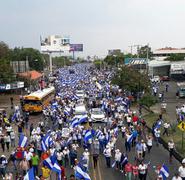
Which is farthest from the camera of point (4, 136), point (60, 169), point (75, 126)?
point (75, 126)

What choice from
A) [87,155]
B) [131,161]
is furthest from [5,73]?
[87,155]

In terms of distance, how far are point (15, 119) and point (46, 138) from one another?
15.8 m

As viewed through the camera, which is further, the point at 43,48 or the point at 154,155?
the point at 43,48

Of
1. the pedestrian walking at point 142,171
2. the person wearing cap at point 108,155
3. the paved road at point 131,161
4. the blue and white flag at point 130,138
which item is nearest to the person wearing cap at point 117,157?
the paved road at point 131,161

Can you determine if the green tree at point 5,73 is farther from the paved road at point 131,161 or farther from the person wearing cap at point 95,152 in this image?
the person wearing cap at point 95,152

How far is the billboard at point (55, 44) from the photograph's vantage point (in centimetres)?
13012

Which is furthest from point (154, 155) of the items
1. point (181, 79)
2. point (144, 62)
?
point (144, 62)

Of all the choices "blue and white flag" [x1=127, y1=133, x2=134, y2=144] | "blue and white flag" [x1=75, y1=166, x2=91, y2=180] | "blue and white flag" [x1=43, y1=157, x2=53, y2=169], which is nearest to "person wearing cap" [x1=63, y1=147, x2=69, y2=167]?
"blue and white flag" [x1=43, y1=157, x2=53, y2=169]

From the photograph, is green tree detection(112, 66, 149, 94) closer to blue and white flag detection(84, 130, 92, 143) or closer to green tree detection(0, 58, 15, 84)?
green tree detection(0, 58, 15, 84)

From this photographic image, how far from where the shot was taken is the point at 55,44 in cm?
13388

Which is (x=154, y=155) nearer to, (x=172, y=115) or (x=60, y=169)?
(x=60, y=169)

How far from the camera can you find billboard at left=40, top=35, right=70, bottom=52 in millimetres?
130125

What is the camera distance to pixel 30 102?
44188 mm

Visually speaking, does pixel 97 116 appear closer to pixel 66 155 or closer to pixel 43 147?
pixel 43 147
